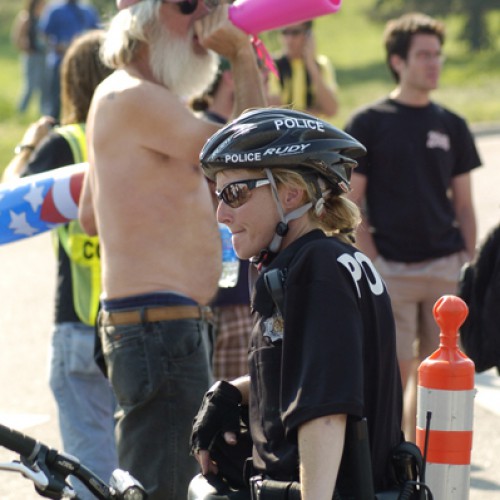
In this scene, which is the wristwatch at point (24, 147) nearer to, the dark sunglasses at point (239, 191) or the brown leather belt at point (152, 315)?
the brown leather belt at point (152, 315)

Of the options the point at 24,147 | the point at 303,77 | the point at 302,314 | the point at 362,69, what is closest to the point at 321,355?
the point at 302,314

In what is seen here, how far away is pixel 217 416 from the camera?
Answer: 3434mm

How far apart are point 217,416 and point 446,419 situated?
604 mm

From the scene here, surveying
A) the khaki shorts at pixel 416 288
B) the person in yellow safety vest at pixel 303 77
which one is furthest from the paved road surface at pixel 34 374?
the person in yellow safety vest at pixel 303 77

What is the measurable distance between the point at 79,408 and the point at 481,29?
124 feet

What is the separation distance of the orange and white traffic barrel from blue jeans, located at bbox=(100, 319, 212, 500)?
42.1 inches

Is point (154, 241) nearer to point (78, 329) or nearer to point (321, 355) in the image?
point (78, 329)

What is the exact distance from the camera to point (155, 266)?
4.45 m

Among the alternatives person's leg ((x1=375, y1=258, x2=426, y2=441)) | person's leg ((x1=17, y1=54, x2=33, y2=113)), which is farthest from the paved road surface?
person's leg ((x1=17, y1=54, x2=33, y2=113))

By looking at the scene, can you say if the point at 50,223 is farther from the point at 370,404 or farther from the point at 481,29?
the point at 481,29

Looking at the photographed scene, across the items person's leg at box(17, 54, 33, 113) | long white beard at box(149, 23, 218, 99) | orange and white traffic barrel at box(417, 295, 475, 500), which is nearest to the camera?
orange and white traffic barrel at box(417, 295, 475, 500)

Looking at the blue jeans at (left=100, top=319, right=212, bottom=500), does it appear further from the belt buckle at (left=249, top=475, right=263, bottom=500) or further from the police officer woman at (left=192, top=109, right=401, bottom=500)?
the belt buckle at (left=249, top=475, right=263, bottom=500)

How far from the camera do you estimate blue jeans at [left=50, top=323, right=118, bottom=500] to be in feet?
18.1

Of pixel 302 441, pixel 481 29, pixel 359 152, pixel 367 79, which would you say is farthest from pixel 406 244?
pixel 481 29
